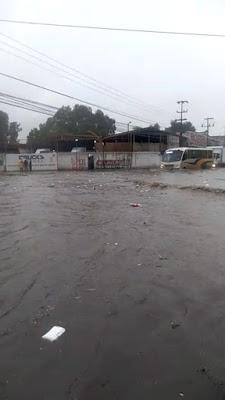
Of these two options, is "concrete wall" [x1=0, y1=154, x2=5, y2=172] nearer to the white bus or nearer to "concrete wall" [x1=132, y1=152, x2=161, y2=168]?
"concrete wall" [x1=132, y1=152, x2=161, y2=168]

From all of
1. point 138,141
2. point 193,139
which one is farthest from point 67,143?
point 193,139

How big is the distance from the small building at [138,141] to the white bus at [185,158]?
11.8 m

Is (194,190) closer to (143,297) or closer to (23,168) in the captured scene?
(143,297)

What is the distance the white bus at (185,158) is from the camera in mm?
53375

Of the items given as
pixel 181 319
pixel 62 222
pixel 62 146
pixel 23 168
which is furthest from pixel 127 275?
pixel 62 146

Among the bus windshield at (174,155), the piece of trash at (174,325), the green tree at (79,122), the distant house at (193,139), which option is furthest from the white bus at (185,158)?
the piece of trash at (174,325)

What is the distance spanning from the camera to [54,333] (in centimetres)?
529

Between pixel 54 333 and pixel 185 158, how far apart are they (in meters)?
50.2

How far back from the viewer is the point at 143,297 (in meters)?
6.64

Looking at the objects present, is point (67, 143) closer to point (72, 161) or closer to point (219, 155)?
point (72, 161)

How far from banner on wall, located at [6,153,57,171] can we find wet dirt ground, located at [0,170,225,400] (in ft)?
129

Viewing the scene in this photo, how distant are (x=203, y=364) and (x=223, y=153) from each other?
7163 centimetres

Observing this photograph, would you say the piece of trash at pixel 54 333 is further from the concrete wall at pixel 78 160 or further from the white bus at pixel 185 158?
the white bus at pixel 185 158

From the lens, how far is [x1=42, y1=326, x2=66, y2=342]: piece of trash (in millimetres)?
5168
